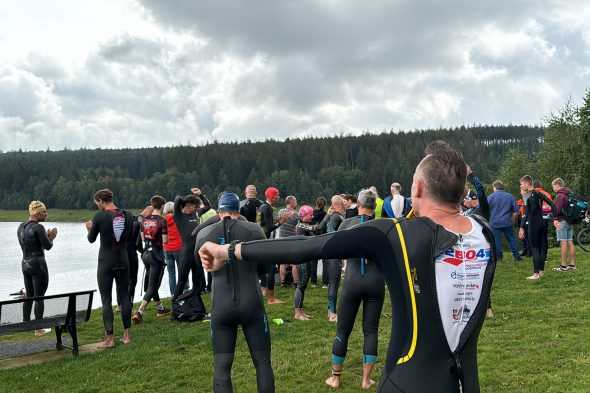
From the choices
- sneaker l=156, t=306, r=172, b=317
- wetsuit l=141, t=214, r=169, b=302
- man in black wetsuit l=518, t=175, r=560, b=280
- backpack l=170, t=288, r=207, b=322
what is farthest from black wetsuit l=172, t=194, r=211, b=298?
man in black wetsuit l=518, t=175, r=560, b=280

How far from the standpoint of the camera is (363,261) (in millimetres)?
5617

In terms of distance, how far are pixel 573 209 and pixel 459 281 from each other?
10.4m

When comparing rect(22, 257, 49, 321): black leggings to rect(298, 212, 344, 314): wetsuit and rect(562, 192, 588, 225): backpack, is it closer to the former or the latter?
rect(298, 212, 344, 314): wetsuit

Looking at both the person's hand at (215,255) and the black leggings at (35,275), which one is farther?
the black leggings at (35,275)

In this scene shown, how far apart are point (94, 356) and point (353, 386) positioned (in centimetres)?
415

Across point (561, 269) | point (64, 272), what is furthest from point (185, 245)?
point (64, 272)

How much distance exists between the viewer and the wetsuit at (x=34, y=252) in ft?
29.0

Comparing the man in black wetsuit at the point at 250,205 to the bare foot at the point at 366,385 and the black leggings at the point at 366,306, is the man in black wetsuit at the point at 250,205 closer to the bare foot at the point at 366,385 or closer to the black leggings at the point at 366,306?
the black leggings at the point at 366,306

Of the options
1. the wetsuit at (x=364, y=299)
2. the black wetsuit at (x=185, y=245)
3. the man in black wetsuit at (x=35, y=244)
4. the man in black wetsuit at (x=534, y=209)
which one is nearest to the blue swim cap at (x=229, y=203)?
the wetsuit at (x=364, y=299)

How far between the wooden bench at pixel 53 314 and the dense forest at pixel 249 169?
89.6m

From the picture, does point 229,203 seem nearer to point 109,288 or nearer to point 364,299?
point 364,299

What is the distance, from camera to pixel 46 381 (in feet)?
22.1

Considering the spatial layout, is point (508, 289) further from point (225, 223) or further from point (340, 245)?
point (340, 245)

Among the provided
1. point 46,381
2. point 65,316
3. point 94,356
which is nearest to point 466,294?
point 46,381
